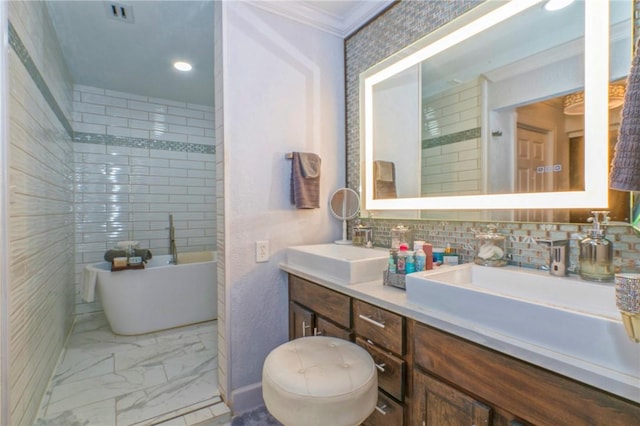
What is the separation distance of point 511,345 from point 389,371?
51cm

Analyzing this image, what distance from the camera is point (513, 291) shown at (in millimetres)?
1166

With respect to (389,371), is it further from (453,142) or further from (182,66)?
(182,66)

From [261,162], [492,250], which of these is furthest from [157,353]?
[492,250]

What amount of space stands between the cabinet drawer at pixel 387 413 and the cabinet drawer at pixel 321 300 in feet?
1.01

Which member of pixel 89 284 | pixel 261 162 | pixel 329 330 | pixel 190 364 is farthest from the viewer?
pixel 89 284

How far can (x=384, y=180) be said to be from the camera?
1940 mm

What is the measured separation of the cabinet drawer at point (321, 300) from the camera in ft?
4.56

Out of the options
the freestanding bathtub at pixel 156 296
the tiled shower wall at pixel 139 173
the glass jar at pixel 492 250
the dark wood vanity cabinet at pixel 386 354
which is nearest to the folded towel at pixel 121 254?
the freestanding bathtub at pixel 156 296

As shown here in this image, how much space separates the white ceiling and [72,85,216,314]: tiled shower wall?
1.34 feet

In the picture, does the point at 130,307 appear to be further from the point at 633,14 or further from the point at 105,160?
the point at 633,14

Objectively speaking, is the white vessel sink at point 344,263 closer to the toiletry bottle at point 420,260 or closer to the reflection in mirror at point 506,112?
the toiletry bottle at point 420,260

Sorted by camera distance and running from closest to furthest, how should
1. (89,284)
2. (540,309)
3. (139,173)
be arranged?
(540,309)
(89,284)
(139,173)

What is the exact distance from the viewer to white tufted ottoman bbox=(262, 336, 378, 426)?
3.22 ft

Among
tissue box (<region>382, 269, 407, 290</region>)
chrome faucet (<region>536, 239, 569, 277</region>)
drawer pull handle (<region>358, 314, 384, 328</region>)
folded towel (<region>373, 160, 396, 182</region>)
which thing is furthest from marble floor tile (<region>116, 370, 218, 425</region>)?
chrome faucet (<region>536, 239, 569, 277</region>)
